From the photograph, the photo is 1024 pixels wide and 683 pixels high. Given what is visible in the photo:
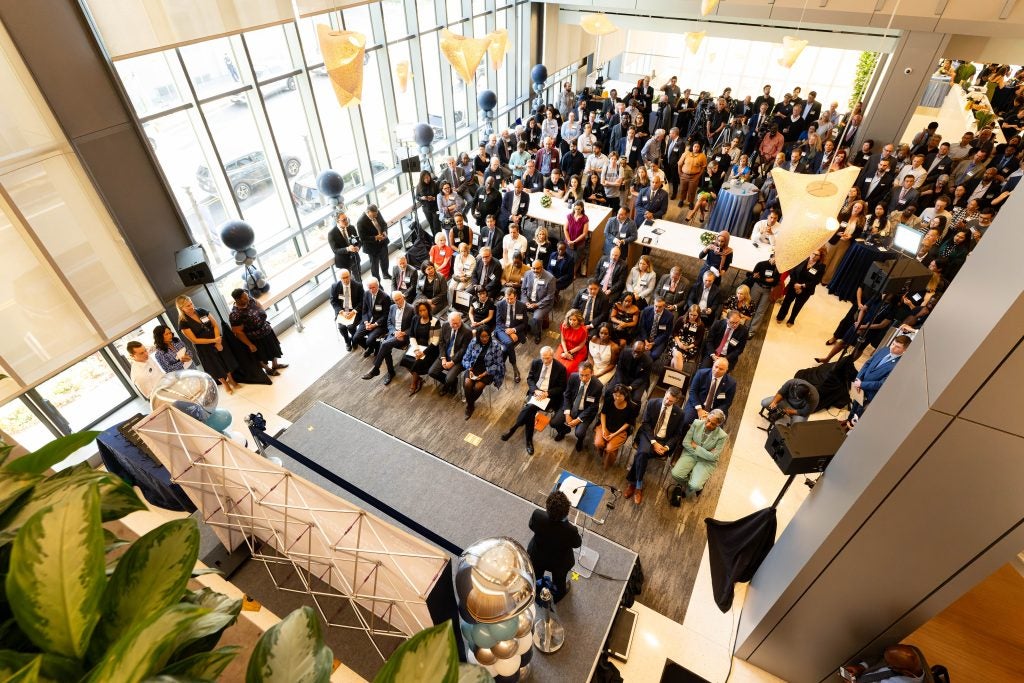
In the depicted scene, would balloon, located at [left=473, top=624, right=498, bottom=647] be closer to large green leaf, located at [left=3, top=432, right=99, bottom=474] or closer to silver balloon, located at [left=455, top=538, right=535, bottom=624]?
silver balloon, located at [left=455, top=538, right=535, bottom=624]

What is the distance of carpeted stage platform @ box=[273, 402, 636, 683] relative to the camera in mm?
4305

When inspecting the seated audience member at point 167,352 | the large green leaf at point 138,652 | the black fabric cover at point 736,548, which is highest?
the large green leaf at point 138,652

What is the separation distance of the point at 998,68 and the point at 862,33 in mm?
8256

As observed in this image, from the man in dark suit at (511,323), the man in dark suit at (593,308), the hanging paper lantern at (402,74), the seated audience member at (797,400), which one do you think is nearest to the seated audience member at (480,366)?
the man in dark suit at (511,323)

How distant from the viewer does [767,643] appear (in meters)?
4.04

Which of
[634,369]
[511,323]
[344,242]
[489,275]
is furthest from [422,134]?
[634,369]

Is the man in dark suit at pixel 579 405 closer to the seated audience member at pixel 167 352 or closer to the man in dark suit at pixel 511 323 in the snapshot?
the man in dark suit at pixel 511 323

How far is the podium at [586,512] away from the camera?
437 cm

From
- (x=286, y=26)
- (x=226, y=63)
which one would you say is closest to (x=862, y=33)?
(x=286, y=26)

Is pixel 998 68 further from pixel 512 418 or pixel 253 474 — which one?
pixel 253 474

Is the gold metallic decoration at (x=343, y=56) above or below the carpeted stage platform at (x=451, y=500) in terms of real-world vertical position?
above

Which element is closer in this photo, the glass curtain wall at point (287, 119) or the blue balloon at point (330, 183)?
the glass curtain wall at point (287, 119)

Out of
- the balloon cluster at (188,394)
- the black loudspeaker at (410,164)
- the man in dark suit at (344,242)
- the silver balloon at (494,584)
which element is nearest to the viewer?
the silver balloon at (494,584)

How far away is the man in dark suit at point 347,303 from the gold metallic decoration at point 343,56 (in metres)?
2.62
